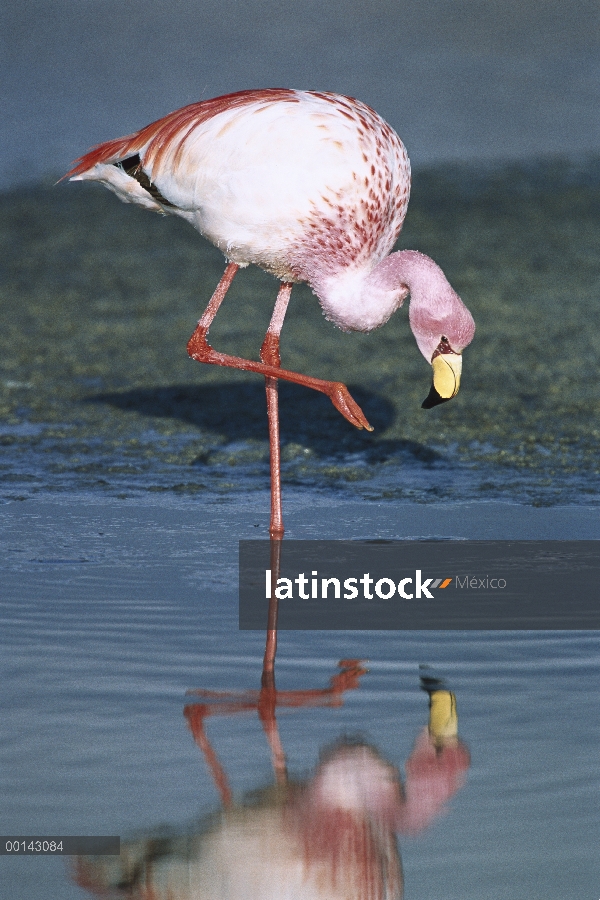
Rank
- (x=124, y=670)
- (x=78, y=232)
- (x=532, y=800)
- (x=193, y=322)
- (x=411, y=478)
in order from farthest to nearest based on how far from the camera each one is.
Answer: (x=78, y=232) < (x=193, y=322) < (x=411, y=478) < (x=124, y=670) < (x=532, y=800)

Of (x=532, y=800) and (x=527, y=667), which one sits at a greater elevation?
(x=527, y=667)

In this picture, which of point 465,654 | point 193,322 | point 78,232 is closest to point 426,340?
point 465,654

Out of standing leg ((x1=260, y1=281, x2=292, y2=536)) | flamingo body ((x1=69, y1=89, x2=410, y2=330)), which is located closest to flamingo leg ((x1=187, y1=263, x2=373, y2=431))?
standing leg ((x1=260, y1=281, x2=292, y2=536))

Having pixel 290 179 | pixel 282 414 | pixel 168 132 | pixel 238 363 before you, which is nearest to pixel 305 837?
pixel 290 179

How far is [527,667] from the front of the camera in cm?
437

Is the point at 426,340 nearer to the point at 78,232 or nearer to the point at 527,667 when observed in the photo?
the point at 527,667

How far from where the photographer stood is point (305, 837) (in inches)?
127

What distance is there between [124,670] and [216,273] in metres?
8.03

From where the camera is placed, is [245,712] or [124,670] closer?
[245,712]

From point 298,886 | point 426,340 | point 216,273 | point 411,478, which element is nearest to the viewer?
point 298,886

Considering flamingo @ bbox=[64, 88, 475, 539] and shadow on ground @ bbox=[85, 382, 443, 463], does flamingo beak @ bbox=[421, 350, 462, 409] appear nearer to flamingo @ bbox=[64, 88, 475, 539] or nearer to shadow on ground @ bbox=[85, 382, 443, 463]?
flamingo @ bbox=[64, 88, 475, 539]

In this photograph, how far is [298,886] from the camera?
310 centimetres

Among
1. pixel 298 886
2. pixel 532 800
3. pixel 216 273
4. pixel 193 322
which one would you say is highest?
pixel 216 273

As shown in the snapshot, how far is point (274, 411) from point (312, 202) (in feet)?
3.78
